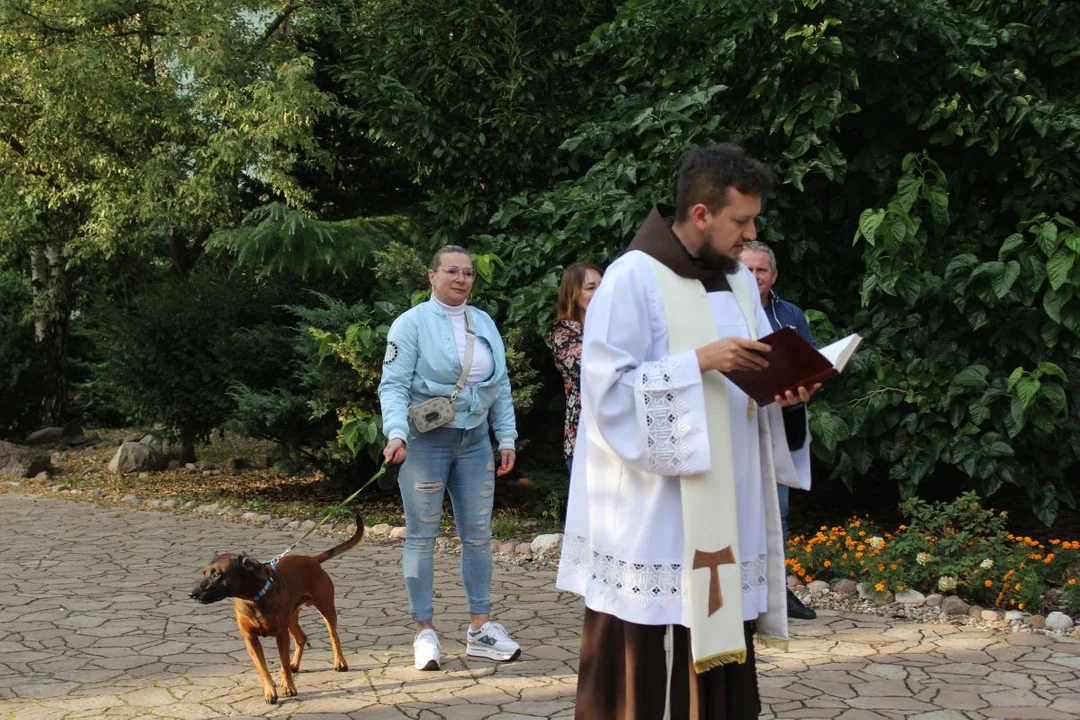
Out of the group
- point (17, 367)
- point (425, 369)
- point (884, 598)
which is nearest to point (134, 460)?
point (17, 367)

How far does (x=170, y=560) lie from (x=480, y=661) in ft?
12.9

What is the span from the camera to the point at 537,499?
32.3 ft

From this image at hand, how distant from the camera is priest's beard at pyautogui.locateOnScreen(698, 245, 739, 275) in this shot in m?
3.32

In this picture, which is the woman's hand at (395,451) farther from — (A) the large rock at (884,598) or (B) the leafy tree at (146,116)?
(B) the leafy tree at (146,116)

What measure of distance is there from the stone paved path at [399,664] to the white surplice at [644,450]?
1.68m

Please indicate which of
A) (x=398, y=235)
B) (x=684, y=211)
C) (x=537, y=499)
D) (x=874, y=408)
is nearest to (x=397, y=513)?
(x=537, y=499)

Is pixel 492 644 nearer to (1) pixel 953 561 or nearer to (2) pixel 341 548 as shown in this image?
(2) pixel 341 548

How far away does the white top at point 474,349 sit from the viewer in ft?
18.1

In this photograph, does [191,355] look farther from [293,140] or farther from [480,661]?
[480,661]

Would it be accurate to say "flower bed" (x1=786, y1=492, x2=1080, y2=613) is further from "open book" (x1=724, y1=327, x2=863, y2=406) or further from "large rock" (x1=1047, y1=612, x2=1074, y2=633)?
"open book" (x1=724, y1=327, x2=863, y2=406)

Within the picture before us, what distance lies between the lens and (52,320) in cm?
1698

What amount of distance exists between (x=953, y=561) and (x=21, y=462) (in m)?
11.7

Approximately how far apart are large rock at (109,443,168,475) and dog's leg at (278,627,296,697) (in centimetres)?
979

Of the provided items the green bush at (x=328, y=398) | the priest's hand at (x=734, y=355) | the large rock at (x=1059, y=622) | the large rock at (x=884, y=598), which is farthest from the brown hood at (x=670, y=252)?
the green bush at (x=328, y=398)
